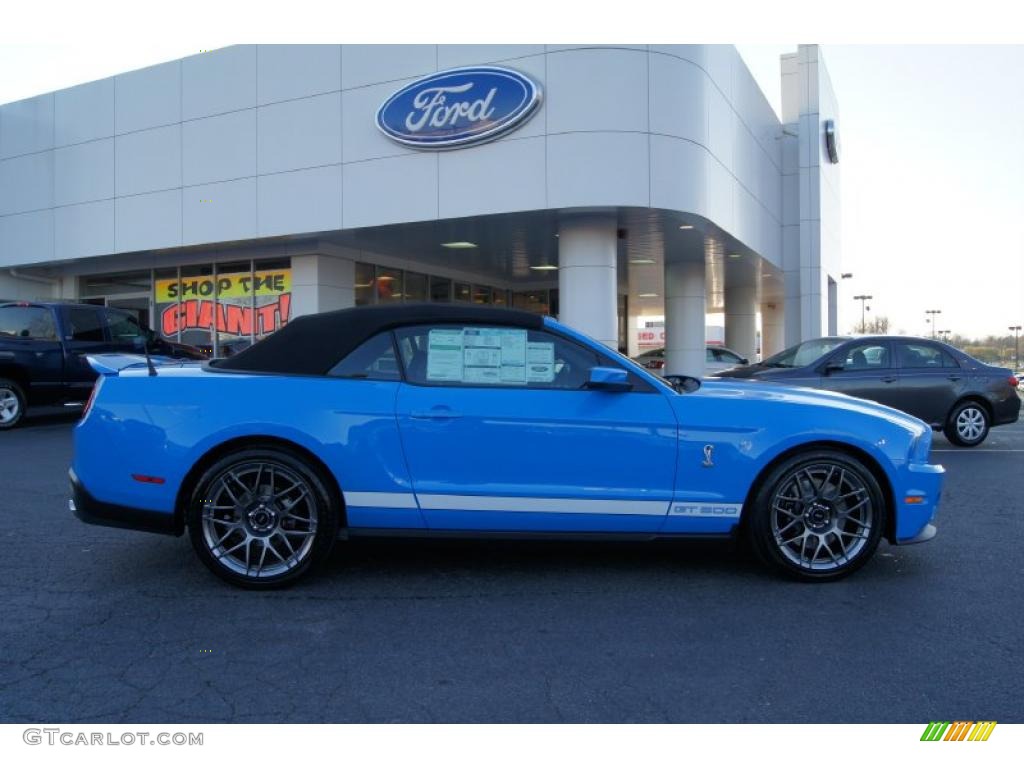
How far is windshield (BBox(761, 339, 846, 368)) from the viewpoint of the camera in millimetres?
10656

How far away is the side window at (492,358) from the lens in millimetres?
4430

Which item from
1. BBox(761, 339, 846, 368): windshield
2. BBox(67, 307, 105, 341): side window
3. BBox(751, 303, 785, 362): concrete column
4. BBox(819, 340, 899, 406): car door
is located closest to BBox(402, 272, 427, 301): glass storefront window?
BBox(67, 307, 105, 341): side window

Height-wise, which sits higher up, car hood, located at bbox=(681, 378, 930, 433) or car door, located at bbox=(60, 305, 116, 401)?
car door, located at bbox=(60, 305, 116, 401)

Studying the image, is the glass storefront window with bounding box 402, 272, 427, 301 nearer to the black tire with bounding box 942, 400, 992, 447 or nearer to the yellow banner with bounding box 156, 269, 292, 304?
the yellow banner with bounding box 156, 269, 292, 304

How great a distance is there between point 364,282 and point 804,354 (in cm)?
1129

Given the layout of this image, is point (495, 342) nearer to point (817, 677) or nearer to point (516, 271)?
point (817, 677)

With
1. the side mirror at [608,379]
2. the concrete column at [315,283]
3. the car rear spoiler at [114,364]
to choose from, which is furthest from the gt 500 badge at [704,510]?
the concrete column at [315,283]

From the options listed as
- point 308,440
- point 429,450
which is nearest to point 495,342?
point 429,450

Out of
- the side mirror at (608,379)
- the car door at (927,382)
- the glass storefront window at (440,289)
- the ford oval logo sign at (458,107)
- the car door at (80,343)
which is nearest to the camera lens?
the side mirror at (608,379)

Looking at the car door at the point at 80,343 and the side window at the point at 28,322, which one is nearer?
the side window at the point at 28,322

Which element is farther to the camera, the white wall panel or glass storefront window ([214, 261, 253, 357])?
glass storefront window ([214, 261, 253, 357])

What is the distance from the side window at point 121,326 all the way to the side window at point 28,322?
855mm

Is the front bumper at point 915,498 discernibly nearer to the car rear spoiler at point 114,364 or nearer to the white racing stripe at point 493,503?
the white racing stripe at point 493,503
